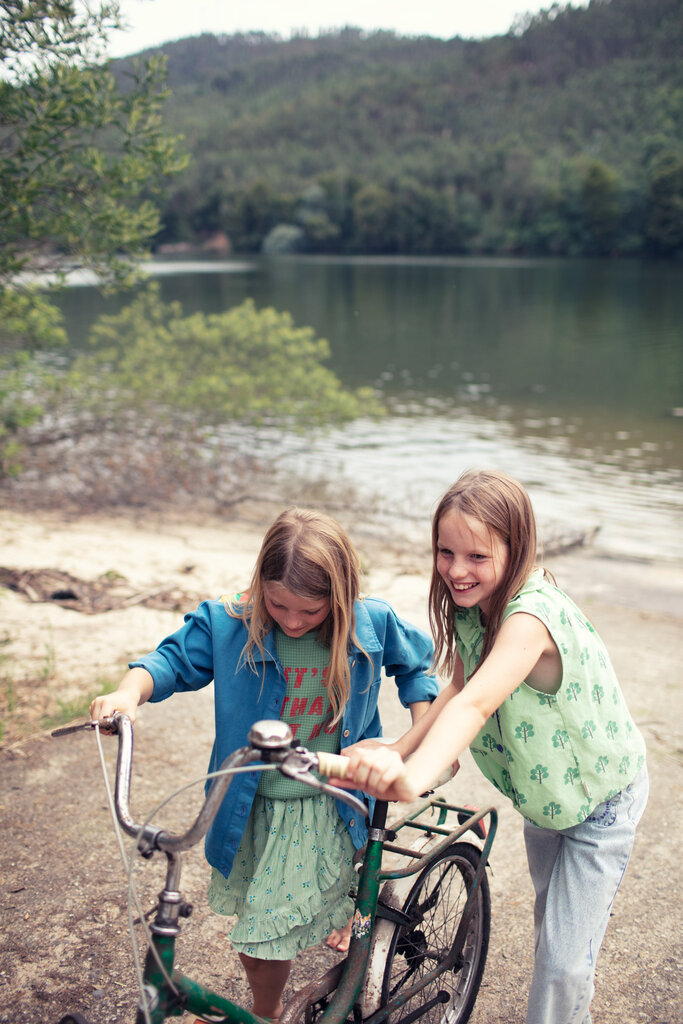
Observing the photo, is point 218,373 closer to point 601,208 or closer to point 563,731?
point 563,731

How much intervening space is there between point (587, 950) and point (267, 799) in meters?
0.80

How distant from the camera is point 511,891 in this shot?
3131mm

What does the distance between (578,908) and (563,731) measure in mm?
410

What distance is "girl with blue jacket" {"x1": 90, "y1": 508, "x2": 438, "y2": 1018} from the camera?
1.95 m

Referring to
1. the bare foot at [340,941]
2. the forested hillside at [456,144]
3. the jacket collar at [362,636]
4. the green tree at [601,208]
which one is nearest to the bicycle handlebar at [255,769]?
the jacket collar at [362,636]

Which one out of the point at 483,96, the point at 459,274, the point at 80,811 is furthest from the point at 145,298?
the point at 483,96

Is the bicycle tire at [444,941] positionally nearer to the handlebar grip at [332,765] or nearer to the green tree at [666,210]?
the handlebar grip at [332,765]

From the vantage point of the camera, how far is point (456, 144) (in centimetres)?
12638

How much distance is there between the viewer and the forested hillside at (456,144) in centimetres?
8831

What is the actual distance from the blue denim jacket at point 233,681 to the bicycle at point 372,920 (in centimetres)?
17

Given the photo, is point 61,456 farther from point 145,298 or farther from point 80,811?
point 80,811

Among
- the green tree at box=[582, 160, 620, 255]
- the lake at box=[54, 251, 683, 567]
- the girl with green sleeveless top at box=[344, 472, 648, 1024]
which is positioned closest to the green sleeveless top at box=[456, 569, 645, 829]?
the girl with green sleeveless top at box=[344, 472, 648, 1024]

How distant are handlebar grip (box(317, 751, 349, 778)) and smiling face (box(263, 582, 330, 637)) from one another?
0.48 meters

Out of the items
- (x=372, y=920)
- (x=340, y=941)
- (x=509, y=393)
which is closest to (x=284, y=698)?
(x=372, y=920)
